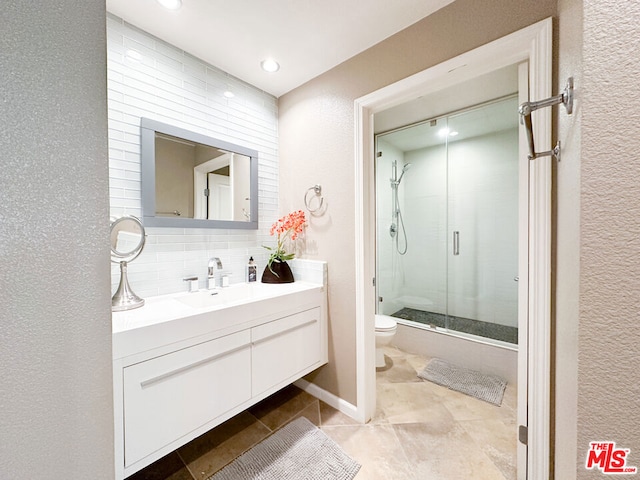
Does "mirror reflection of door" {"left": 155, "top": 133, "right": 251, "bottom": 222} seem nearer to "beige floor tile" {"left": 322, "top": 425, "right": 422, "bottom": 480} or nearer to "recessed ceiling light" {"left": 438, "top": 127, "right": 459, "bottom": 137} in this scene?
"beige floor tile" {"left": 322, "top": 425, "right": 422, "bottom": 480}

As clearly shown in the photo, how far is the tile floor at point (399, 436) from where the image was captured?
4.43 feet

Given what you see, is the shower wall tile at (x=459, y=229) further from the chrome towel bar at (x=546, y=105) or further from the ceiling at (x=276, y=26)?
the chrome towel bar at (x=546, y=105)

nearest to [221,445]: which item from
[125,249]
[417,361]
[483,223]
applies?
[125,249]

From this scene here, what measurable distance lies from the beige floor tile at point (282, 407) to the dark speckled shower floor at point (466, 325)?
5.07 ft

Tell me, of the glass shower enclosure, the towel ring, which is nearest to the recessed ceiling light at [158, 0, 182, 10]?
the towel ring

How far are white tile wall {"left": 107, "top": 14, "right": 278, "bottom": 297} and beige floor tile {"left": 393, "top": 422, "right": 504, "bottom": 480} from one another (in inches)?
60.4

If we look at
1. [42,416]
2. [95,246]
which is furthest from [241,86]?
[42,416]

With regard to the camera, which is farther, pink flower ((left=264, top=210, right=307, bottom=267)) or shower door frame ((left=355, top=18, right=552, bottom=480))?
pink flower ((left=264, top=210, right=307, bottom=267))

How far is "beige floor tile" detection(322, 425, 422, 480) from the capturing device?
133 centimetres

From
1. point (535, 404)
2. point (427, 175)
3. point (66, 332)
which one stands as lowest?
point (535, 404)

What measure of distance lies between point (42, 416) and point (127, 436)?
28.2 inches

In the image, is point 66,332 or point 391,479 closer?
point 66,332

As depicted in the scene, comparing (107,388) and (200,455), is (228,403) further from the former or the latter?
(107,388)

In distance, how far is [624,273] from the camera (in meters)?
0.50
